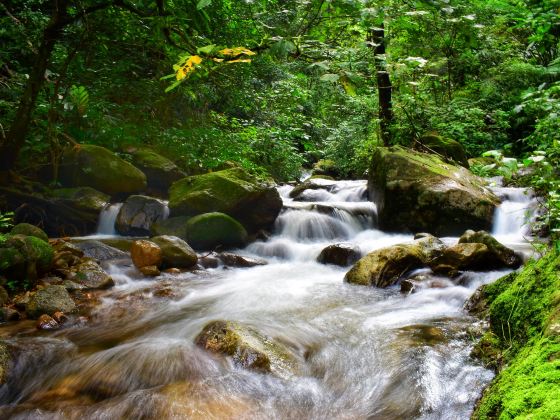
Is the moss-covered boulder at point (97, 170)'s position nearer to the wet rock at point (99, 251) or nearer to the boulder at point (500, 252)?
the wet rock at point (99, 251)

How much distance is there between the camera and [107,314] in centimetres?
520

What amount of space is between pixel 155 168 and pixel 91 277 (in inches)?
188

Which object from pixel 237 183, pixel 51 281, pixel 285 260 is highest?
pixel 237 183

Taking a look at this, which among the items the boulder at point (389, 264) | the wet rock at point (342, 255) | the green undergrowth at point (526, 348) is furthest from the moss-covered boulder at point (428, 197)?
the green undergrowth at point (526, 348)

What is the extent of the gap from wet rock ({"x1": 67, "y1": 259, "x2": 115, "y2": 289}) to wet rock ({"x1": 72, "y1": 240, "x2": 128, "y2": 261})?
2.17 ft

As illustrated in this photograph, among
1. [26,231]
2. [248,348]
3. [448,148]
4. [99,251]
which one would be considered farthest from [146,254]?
[448,148]

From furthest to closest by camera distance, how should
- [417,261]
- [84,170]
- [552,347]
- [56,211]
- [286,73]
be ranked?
1. [286,73]
2. [84,170]
3. [56,211]
4. [417,261]
5. [552,347]

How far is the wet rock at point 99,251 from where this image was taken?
709 centimetres

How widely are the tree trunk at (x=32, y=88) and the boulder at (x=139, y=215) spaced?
2.23m

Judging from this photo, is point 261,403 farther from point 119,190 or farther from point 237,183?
point 119,190

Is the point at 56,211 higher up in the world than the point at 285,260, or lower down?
higher up

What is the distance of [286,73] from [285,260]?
6298 millimetres

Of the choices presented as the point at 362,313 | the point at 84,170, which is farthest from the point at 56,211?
the point at 362,313

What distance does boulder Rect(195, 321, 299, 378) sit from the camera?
141 inches
